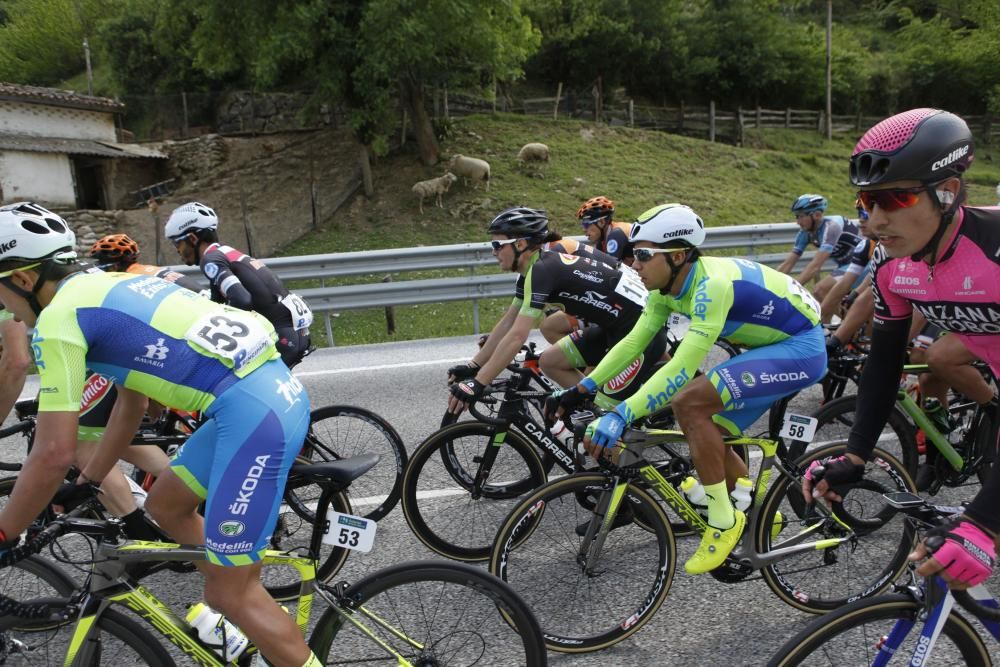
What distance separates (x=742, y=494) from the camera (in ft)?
12.1

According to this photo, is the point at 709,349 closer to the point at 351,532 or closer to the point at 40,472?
the point at 351,532

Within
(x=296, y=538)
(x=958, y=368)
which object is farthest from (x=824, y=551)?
(x=296, y=538)

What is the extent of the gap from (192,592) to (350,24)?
815 inches

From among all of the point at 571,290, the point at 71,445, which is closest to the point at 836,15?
the point at 571,290

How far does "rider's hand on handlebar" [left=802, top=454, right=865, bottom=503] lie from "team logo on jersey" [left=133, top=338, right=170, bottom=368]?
7.78 feet

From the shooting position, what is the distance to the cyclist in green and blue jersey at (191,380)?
2.53 metres

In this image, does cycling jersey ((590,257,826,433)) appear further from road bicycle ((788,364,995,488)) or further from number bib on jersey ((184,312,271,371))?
number bib on jersey ((184,312,271,371))

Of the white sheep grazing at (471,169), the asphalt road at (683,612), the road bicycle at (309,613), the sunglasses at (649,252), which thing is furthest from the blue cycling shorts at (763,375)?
the white sheep grazing at (471,169)

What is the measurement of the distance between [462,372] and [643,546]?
1.68 meters

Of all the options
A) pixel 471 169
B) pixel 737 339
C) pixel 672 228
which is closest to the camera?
pixel 672 228

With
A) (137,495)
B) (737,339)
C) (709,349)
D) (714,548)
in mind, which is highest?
(709,349)

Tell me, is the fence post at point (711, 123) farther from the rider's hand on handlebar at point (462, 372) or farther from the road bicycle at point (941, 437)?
the rider's hand on handlebar at point (462, 372)

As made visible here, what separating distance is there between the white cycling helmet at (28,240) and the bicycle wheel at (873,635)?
292cm

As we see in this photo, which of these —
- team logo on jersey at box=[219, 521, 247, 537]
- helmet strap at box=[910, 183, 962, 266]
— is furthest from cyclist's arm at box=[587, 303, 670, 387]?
team logo on jersey at box=[219, 521, 247, 537]
